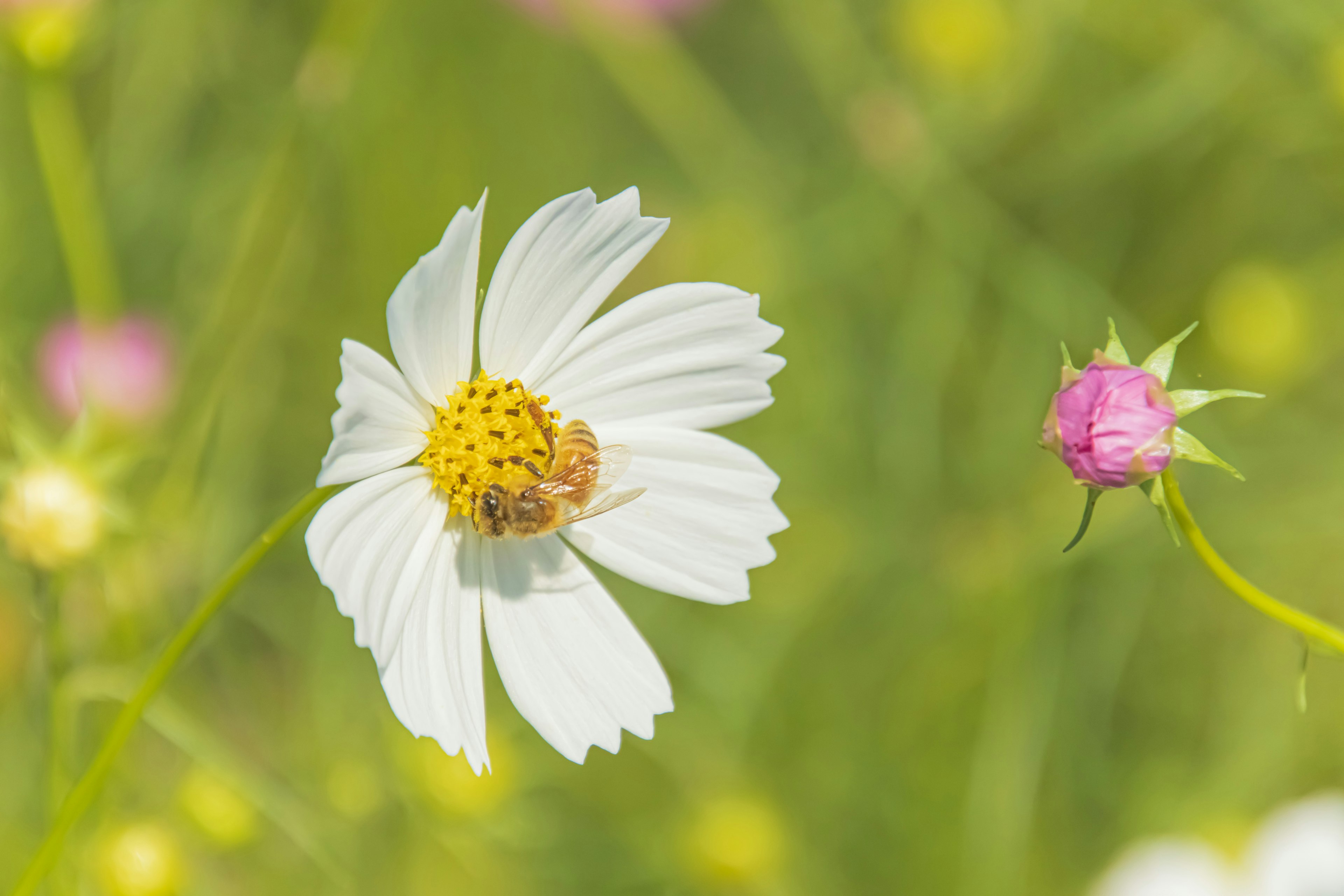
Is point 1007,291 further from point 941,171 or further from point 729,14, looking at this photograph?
point 729,14

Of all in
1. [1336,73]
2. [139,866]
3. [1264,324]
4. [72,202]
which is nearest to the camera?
[139,866]

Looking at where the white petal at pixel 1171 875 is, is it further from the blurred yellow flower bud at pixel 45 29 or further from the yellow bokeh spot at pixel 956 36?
the blurred yellow flower bud at pixel 45 29

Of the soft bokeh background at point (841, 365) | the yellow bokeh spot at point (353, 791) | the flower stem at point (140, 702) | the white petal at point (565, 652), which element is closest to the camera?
the flower stem at point (140, 702)

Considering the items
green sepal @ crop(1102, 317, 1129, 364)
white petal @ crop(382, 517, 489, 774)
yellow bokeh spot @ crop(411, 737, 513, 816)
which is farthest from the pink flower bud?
yellow bokeh spot @ crop(411, 737, 513, 816)

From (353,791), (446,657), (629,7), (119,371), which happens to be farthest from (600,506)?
(629,7)

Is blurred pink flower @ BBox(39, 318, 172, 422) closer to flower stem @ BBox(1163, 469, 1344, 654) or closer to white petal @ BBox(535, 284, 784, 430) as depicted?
white petal @ BBox(535, 284, 784, 430)

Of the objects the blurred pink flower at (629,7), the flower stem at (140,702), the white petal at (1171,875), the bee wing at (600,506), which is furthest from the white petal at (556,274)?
the white petal at (1171,875)

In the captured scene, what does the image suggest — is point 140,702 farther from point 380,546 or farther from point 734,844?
point 734,844
